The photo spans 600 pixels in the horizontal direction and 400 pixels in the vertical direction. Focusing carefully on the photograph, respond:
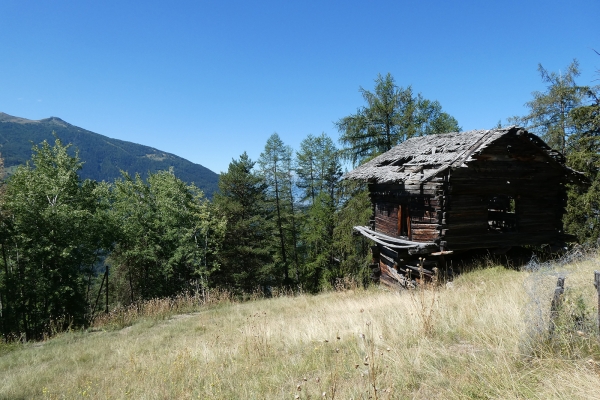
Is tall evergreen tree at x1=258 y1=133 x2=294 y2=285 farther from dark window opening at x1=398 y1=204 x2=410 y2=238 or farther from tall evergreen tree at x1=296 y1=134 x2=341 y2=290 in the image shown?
dark window opening at x1=398 y1=204 x2=410 y2=238

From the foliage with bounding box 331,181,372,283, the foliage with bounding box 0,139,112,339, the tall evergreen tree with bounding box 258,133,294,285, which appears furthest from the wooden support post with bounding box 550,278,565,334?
the tall evergreen tree with bounding box 258,133,294,285

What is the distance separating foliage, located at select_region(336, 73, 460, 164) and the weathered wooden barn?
322 inches

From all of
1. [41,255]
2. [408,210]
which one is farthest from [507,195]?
[41,255]

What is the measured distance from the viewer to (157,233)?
977 inches

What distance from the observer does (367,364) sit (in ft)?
9.50

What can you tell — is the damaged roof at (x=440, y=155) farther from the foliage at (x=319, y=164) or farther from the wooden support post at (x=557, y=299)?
the foliage at (x=319, y=164)

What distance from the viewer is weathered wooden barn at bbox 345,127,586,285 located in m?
11.1

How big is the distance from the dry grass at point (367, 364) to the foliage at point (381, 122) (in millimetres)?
15639

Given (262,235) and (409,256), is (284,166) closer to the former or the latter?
(262,235)

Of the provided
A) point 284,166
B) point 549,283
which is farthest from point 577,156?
point 284,166

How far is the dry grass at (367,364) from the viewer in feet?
9.74

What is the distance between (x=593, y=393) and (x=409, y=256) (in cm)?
1092

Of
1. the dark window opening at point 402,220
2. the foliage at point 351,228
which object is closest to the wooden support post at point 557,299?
the dark window opening at point 402,220

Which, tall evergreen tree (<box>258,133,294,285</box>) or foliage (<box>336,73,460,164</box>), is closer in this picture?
foliage (<box>336,73,460,164</box>)
